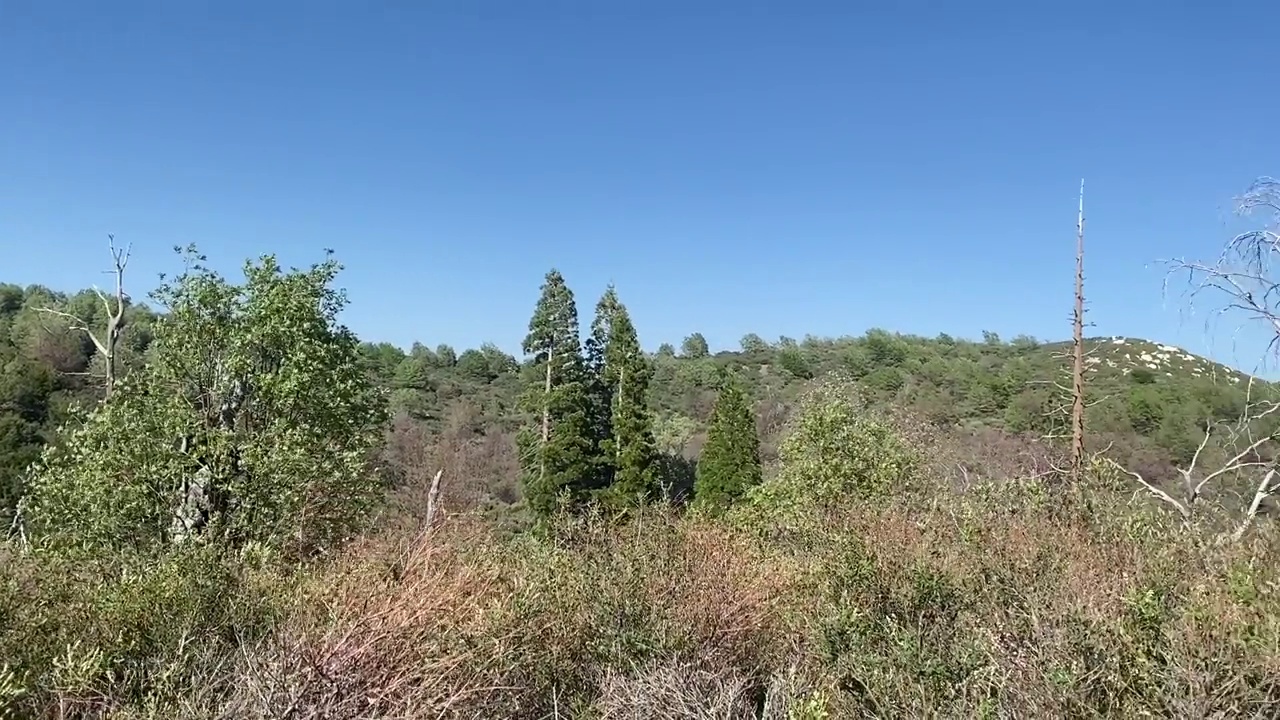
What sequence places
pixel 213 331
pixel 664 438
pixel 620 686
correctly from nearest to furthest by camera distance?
pixel 620 686, pixel 213 331, pixel 664 438

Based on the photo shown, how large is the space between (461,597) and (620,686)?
181 cm

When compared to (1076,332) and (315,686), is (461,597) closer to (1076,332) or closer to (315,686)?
(315,686)

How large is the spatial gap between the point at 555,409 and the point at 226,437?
24.6 metres

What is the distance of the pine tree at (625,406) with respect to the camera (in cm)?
3625

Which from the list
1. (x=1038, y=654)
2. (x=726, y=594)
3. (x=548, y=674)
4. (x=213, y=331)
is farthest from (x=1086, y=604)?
(x=213, y=331)

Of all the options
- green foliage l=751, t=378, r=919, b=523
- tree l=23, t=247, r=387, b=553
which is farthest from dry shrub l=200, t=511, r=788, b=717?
green foliage l=751, t=378, r=919, b=523

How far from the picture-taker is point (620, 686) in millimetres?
8031

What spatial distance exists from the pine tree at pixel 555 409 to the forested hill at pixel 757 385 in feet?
23.5

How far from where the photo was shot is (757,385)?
68.8 m

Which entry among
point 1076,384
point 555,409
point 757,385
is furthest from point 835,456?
point 757,385

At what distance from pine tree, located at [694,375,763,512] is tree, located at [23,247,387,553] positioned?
76.9 feet

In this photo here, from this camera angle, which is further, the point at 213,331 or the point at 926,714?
the point at 213,331

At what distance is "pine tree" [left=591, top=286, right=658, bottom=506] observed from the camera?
36.2 meters

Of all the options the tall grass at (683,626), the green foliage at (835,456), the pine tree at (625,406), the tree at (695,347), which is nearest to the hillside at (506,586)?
the tall grass at (683,626)
